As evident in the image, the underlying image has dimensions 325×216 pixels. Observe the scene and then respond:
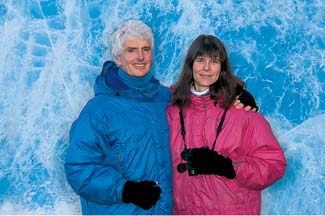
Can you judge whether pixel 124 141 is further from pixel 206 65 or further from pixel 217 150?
pixel 206 65

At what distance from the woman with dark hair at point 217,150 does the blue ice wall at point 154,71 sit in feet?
2.46

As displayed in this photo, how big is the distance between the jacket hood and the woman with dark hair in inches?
8.4

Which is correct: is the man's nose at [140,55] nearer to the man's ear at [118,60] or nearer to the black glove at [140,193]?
the man's ear at [118,60]

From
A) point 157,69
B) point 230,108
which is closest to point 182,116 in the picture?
point 230,108

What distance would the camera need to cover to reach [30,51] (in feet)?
10.9

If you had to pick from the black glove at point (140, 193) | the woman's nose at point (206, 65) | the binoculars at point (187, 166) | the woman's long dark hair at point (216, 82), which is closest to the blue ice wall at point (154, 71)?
the woman's long dark hair at point (216, 82)

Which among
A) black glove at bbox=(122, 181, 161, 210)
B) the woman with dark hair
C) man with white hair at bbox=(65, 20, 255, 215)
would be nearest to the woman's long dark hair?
the woman with dark hair

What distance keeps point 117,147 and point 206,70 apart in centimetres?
61

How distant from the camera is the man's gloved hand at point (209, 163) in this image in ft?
8.31

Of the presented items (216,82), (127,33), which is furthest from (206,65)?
(127,33)

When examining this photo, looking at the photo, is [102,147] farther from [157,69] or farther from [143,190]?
[157,69]

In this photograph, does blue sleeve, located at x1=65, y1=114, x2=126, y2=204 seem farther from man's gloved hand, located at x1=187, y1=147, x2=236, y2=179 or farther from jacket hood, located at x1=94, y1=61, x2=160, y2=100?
man's gloved hand, located at x1=187, y1=147, x2=236, y2=179

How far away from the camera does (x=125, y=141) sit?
8.05 ft

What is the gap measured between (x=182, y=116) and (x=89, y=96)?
913 millimetres
